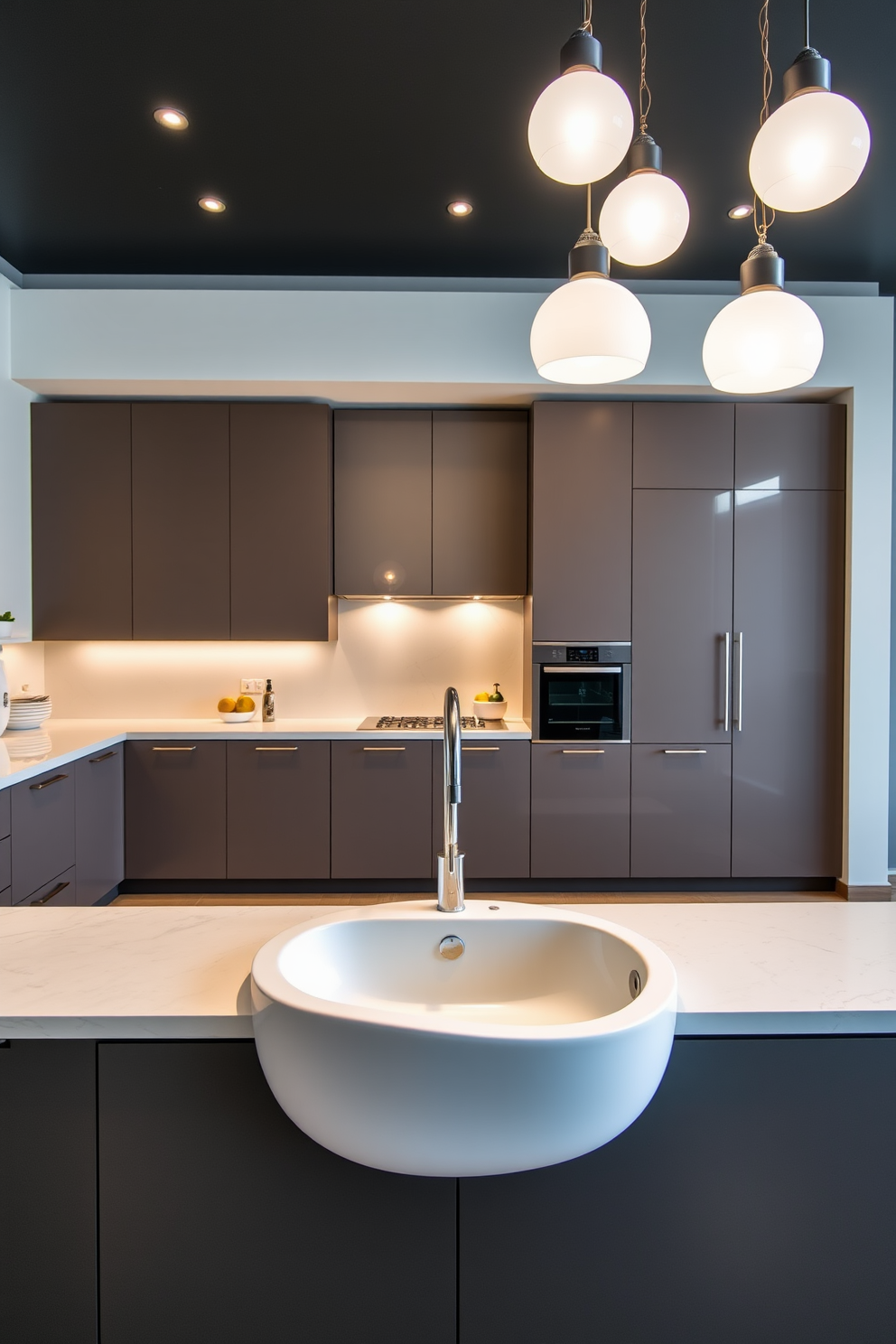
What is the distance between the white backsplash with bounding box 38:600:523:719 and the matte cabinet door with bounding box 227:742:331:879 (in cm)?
57

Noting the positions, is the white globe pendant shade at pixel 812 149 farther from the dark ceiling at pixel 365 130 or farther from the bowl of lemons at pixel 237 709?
the bowl of lemons at pixel 237 709

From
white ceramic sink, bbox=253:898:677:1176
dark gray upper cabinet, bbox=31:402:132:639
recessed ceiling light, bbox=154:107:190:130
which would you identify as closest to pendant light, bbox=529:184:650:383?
white ceramic sink, bbox=253:898:677:1176

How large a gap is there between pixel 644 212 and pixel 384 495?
2.78 metres

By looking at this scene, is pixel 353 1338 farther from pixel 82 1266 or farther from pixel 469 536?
pixel 469 536

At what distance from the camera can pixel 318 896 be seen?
371 centimetres

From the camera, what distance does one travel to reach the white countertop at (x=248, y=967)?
2.89 ft

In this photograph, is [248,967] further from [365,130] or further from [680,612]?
[680,612]

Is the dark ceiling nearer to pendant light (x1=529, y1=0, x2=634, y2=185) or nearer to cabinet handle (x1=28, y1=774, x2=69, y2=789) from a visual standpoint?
pendant light (x1=529, y1=0, x2=634, y2=185)

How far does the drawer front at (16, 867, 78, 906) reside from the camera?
2809 millimetres

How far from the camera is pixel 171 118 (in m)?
2.45

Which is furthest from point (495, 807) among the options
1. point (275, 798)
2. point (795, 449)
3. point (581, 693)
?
point (795, 449)

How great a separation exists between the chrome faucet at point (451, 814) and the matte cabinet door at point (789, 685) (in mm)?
2913

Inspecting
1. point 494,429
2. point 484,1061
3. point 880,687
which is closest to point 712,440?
point 494,429

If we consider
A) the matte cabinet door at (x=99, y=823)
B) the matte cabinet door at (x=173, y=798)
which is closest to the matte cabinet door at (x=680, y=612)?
the matte cabinet door at (x=173, y=798)
